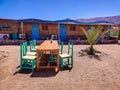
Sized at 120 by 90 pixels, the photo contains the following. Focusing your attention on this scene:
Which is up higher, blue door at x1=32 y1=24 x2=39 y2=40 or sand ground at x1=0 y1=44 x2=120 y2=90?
blue door at x1=32 y1=24 x2=39 y2=40

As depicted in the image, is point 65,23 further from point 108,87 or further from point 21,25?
point 108,87

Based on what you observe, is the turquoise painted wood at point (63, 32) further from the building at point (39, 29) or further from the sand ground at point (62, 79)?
the sand ground at point (62, 79)

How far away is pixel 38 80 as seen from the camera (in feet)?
19.1

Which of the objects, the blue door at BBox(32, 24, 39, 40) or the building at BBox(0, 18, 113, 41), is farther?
the blue door at BBox(32, 24, 39, 40)

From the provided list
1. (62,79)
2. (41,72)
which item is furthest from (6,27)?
(62,79)

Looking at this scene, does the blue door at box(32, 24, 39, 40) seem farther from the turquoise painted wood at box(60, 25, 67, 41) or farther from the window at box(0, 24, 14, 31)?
the turquoise painted wood at box(60, 25, 67, 41)

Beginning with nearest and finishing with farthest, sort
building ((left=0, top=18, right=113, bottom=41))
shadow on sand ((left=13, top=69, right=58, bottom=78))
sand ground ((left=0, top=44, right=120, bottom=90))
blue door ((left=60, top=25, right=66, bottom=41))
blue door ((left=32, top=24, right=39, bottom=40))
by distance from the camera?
sand ground ((left=0, top=44, right=120, bottom=90)) < shadow on sand ((left=13, top=69, right=58, bottom=78)) < building ((left=0, top=18, right=113, bottom=41)) < blue door ((left=32, top=24, right=39, bottom=40)) < blue door ((left=60, top=25, right=66, bottom=41))

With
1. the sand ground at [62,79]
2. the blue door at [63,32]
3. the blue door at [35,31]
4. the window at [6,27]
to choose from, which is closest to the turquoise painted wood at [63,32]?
the blue door at [63,32]

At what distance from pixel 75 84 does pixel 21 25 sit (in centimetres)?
1592

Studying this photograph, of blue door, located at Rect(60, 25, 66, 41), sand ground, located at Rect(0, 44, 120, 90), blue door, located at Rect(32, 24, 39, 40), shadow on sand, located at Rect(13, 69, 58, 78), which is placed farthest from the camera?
blue door, located at Rect(60, 25, 66, 41)

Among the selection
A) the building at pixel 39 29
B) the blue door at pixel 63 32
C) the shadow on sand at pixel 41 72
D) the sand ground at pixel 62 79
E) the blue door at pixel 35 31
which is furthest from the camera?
the blue door at pixel 63 32

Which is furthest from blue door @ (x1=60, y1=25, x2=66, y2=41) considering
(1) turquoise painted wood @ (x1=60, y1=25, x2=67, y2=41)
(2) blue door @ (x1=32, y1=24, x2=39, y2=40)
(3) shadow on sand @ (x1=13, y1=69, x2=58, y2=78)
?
(3) shadow on sand @ (x1=13, y1=69, x2=58, y2=78)

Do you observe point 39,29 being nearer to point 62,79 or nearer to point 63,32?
point 63,32

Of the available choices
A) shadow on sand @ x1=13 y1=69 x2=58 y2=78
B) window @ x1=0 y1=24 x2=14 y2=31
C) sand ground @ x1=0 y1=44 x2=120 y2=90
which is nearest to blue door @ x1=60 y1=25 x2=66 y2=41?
window @ x1=0 y1=24 x2=14 y2=31
